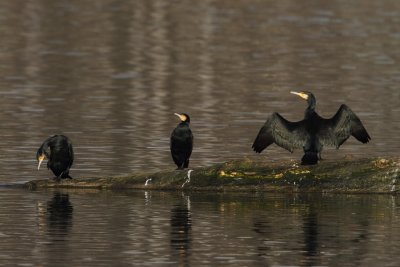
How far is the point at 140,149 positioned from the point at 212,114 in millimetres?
7990

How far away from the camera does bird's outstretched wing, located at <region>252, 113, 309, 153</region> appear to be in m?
25.9

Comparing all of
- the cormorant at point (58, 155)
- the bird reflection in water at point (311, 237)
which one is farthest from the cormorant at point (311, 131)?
the cormorant at point (58, 155)

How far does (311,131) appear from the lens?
25.9 m

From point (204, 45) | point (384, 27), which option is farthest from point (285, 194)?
point (384, 27)

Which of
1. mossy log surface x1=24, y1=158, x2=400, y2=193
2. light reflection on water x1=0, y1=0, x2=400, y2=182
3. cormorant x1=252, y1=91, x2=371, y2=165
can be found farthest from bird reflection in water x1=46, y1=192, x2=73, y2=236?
cormorant x1=252, y1=91, x2=371, y2=165

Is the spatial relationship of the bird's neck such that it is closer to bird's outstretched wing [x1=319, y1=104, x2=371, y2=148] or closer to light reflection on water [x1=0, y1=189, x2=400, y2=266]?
bird's outstretched wing [x1=319, y1=104, x2=371, y2=148]

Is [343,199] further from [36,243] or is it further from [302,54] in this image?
[302,54]

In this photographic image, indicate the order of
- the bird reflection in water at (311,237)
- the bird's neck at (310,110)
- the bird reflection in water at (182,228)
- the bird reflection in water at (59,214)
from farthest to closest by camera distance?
the bird's neck at (310,110), the bird reflection in water at (59,214), the bird reflection in water at (182,228), the bird reflection in water at (311,237)

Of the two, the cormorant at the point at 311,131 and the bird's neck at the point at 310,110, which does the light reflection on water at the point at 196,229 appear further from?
the bird's neck at the point at 310,110

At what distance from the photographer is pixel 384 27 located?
A: 7819cm

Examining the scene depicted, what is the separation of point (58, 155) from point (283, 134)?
3.78 m

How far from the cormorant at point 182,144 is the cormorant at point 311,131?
2273mm

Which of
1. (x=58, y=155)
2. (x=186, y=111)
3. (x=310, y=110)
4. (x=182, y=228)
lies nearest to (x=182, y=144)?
(x=58, y=155)

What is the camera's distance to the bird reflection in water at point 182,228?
68.2ft
